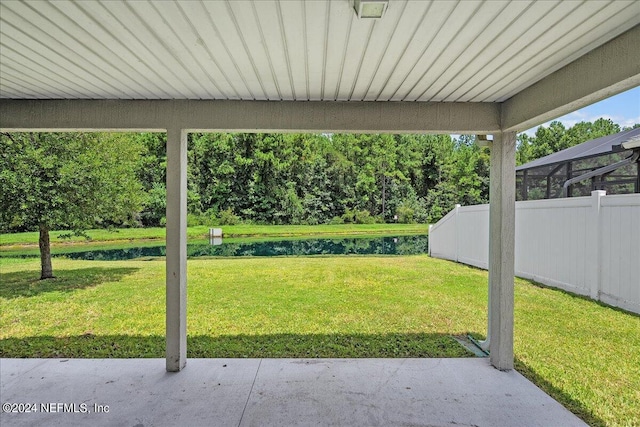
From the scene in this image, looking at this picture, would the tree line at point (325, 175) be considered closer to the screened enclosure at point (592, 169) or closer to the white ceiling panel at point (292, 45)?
the screened enclosure at point (592, 169)

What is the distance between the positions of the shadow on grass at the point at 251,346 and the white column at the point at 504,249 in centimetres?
55

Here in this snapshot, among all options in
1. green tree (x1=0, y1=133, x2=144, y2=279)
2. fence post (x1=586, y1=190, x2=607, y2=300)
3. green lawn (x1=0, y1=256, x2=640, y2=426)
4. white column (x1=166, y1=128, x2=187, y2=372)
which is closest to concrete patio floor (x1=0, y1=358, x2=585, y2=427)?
white column (x1=166, y1=128, x2=187, y2=372)

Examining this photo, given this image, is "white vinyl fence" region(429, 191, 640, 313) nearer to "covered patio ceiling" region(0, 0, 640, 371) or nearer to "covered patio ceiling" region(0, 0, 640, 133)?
"covered patio ceiling" region(0, 0, 640, 371)

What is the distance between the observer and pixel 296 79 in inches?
113

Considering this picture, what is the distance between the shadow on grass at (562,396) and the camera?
278 centimetres

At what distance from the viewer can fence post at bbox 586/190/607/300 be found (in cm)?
498

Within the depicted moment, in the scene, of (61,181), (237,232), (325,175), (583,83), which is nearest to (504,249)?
(583,83)

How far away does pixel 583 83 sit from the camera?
2365mm

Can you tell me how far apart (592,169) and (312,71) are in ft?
23.1

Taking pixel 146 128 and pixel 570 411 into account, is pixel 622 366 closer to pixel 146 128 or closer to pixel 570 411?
pixel 570 411

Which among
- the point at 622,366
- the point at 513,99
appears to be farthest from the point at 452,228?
the point at 513,99

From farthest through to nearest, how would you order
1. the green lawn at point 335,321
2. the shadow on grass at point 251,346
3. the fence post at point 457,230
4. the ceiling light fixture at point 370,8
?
the fence post at point 457,230 < the shadow on grass at point 251,346 < the green lawn at point 335,321 < the ceiling light fixture at point 370,8

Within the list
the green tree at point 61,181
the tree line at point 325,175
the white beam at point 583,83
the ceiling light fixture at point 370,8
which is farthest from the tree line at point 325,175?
the ceiling light fixture at point 370,8

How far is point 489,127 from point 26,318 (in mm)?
6380
